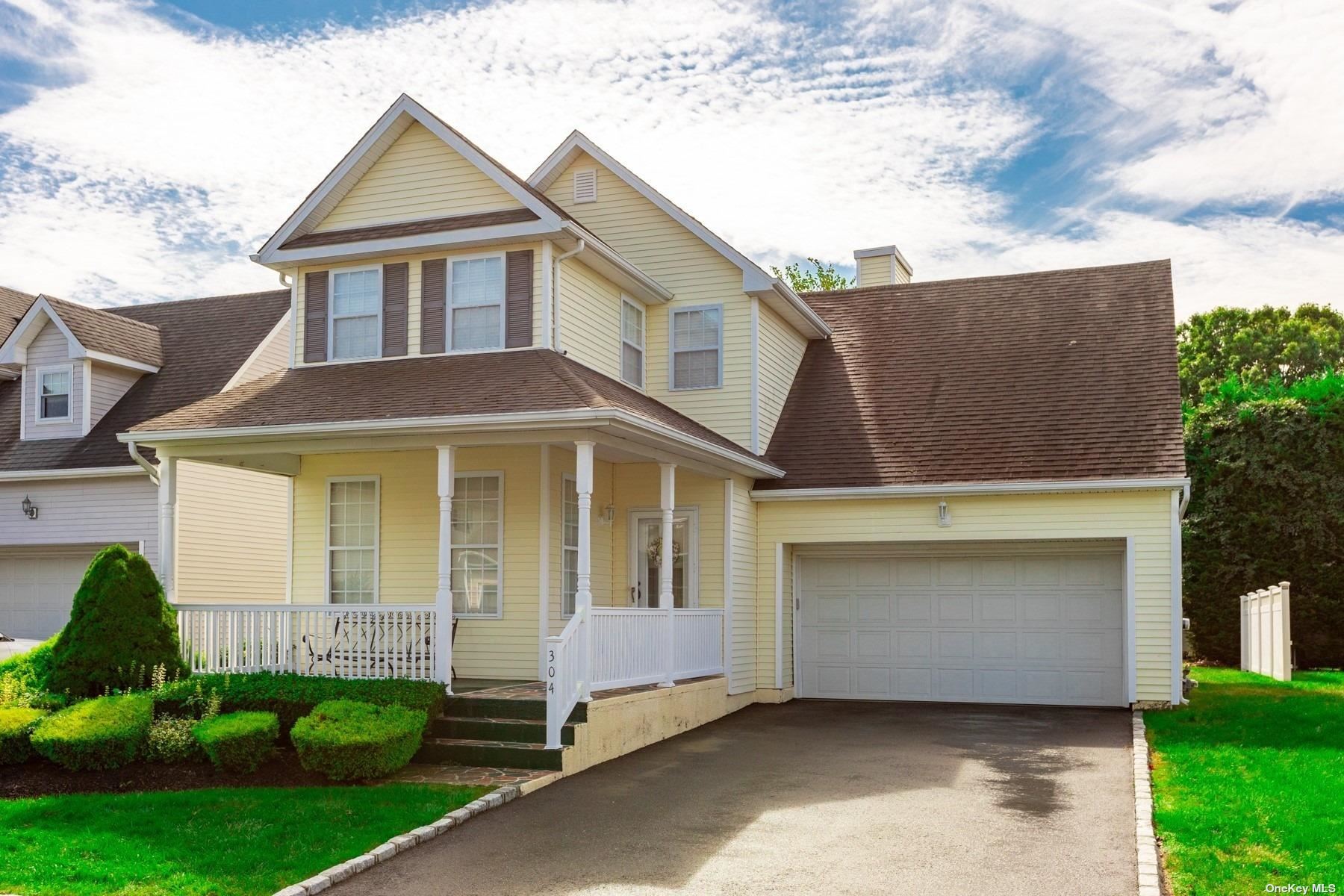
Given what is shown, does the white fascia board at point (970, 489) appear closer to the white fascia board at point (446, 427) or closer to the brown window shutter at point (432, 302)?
the white fascia board at point (446, 427)

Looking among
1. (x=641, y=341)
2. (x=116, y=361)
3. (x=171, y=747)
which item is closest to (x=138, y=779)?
(x=171, y=747)

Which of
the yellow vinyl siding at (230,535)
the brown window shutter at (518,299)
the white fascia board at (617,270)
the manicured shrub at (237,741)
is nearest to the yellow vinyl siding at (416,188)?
the brown window shutter at (518,299)

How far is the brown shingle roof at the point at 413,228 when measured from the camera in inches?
615

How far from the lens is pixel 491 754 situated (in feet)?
38.9

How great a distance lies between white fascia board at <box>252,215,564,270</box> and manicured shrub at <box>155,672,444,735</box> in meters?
5.65

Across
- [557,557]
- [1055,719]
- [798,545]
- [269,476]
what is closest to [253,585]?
[269,476]

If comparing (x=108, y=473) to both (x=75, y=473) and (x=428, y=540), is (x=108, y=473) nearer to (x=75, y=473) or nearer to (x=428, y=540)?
(x=75, y=473)

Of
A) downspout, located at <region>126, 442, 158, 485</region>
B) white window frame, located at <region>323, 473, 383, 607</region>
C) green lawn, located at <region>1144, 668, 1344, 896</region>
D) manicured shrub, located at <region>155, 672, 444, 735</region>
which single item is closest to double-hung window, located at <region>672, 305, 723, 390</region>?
white window frame, located at <region>323, 473, 383, 607</region>

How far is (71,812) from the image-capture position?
9.91 meters

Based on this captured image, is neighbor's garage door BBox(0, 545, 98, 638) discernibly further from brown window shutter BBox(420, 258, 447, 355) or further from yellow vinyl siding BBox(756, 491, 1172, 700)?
yellow vinyl siding BBox(756, 491, 1172, 700)

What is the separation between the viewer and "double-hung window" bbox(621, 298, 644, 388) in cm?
1777

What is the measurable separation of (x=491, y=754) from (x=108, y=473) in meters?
11.1

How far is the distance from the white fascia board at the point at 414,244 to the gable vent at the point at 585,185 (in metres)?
3.83

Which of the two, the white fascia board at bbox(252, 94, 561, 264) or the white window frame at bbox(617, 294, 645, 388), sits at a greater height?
the white fascia board at bbox(252, 94, 561, 264)
